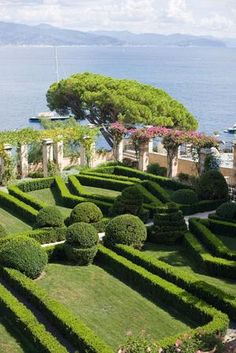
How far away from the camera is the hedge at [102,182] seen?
2638 cm

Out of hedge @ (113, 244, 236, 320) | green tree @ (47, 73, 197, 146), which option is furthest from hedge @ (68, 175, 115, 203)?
green tree @ (47, 73, 197, 146)

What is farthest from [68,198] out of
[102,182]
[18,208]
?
[102,182]

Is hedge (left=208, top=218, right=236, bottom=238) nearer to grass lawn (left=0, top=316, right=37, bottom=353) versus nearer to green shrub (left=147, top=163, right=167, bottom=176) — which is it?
grass lawn (left=0, top=316, right=37, bottom=353)

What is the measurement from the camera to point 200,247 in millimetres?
17219

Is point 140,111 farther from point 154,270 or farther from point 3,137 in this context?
point 154,270

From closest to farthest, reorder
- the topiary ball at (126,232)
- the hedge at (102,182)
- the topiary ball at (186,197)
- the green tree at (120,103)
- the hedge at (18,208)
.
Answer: the topiary ball at (126,232)
the hedge at (18,208)
the topiary ball at (186,197)
the hedge at (102,182)
the green tree at (120,103)

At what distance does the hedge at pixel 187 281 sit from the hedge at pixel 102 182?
371 inches

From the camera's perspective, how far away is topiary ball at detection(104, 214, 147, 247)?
17422 millimetres

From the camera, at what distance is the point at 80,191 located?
24.6 metres

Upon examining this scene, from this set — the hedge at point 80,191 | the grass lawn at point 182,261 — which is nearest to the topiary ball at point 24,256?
the grass lawn at point 182,261

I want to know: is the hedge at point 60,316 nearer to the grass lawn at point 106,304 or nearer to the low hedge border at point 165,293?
the grass lawn at point 106,304

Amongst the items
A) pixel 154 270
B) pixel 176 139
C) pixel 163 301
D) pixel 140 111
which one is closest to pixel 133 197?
pixel 154 270

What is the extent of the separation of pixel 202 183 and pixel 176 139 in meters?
5.08

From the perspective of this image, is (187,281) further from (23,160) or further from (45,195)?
(23,160)
